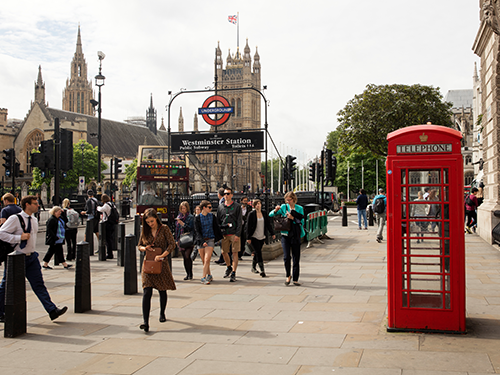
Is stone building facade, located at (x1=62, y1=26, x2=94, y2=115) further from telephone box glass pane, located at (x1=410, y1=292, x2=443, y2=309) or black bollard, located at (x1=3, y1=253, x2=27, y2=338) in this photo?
telephone box glass pane, located at (x1=410, y1=292, x2=443, y2=309)

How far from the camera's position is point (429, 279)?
226 inches

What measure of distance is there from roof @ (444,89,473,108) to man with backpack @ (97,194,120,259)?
310ft

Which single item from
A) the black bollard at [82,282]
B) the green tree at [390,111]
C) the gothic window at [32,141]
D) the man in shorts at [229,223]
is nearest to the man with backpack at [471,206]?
the man in shorts at [229,223]

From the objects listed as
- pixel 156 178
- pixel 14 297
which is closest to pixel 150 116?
pixel 156 178

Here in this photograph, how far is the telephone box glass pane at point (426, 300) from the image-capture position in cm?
572

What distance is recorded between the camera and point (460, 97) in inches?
3873

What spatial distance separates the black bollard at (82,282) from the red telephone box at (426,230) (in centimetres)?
416

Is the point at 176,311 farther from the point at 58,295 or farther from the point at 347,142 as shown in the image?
the point at 347,142

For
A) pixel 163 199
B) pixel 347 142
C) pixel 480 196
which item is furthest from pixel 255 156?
pixel 480 196

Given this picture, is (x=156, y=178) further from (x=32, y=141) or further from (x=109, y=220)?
(x=32, y=141)

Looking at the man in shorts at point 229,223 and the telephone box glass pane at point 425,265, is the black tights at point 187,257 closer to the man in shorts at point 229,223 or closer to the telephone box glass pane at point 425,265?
the man in shorts at point 229,223

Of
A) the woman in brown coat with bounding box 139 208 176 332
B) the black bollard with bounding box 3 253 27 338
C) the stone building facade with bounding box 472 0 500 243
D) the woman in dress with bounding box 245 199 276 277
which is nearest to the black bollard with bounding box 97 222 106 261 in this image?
the woman in dress with bounding box 245 199 276 277

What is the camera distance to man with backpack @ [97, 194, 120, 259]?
1352 centimetres

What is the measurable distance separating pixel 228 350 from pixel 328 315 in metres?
1.89
